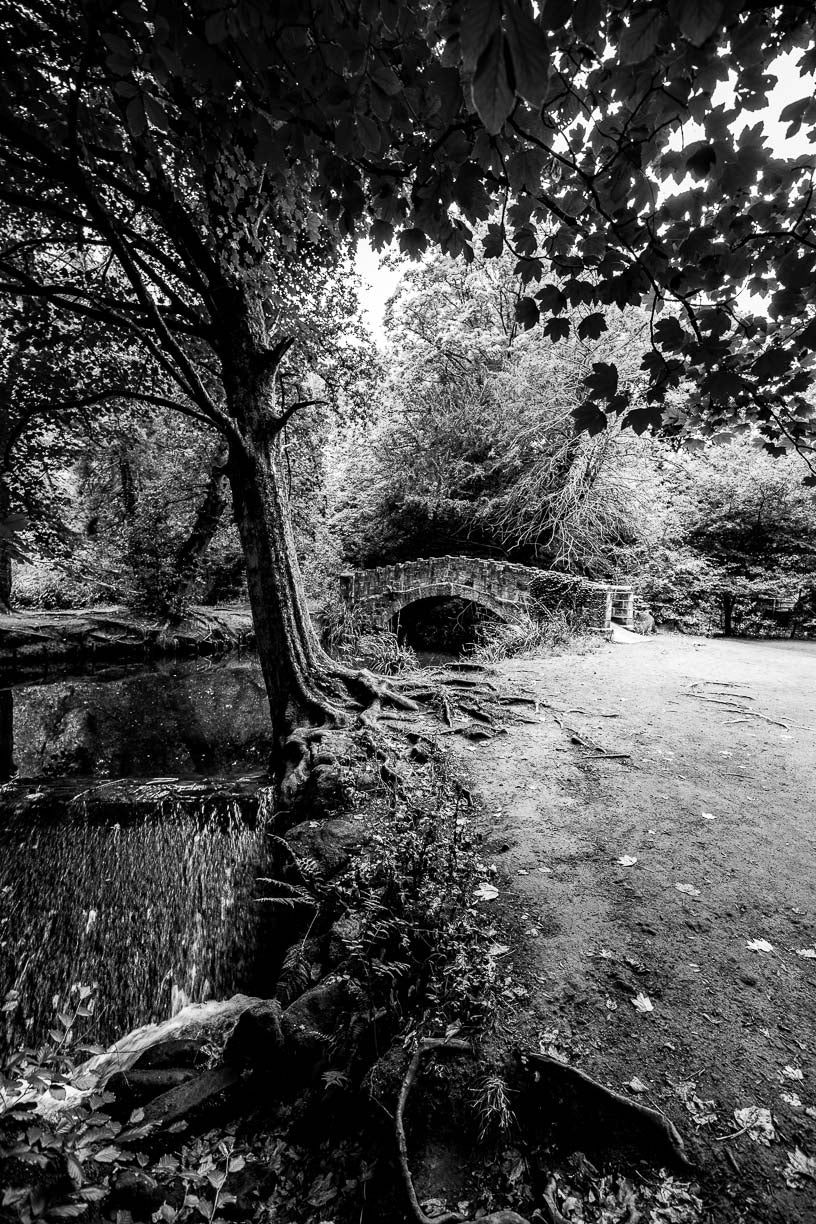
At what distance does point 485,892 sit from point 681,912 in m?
1.11

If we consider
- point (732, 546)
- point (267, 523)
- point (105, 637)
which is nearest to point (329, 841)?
point (267, 523)

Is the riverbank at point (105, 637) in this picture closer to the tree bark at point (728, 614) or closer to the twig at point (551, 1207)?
the twig at point (551, 1207)

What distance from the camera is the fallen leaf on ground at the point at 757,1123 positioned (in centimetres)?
167

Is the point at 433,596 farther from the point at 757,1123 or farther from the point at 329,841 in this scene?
the point at 757,1123

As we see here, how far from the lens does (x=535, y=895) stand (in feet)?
9.93

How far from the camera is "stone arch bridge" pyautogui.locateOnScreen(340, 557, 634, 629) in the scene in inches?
504

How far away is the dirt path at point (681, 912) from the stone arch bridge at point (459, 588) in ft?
22.1

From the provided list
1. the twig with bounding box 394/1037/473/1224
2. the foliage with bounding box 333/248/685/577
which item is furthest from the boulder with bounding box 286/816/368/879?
the foliage with bounding box 333/248/685/577

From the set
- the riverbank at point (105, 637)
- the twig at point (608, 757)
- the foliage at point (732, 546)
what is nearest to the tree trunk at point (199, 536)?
the riverbank at point (105, 637)

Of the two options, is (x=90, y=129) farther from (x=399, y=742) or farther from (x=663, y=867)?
(x=663, y=867)

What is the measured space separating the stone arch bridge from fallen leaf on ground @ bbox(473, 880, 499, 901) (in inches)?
A: 382

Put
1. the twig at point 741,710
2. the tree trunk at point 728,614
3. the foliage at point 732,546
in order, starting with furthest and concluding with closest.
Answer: the tree trunk at point 728,614 → the foliage at point 732,546 → the twig at point 741,710

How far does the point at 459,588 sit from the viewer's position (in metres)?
13.4

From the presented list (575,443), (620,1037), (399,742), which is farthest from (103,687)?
(575,443)
